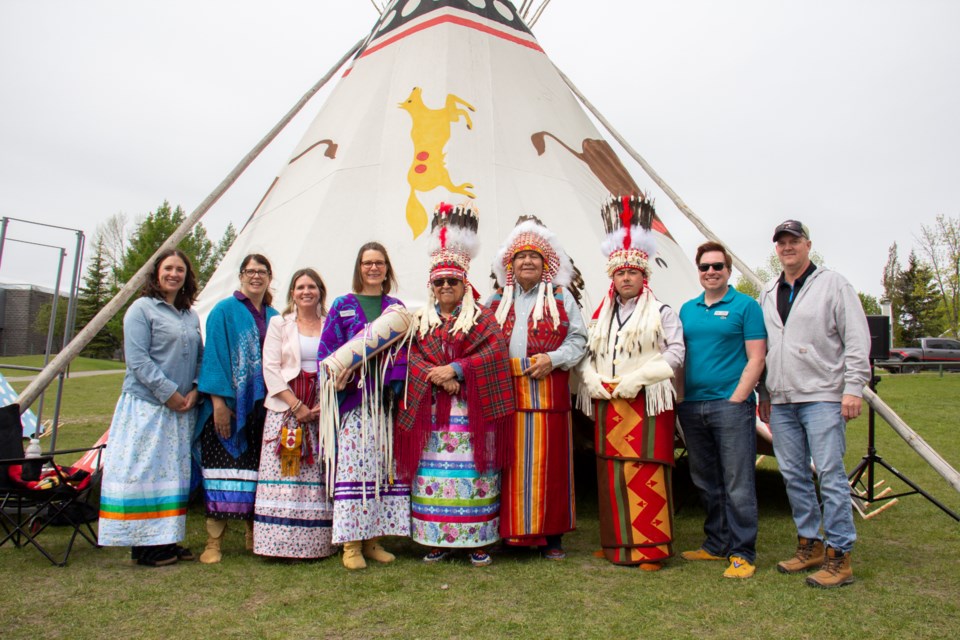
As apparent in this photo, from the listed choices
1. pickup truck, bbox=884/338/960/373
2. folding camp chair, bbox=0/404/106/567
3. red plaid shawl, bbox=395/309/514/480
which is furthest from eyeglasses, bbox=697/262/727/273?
pickup truck, bbox=884/338/960/373

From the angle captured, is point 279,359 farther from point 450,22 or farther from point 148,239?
point 148,239

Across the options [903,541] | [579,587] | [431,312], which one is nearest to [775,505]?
[903,541]

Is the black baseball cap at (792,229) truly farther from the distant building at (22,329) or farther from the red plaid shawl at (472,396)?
the distant building at (22,329)

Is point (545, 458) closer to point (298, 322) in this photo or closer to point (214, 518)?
point (298, 322)

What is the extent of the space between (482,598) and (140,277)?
296cm

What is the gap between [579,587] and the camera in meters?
2.59

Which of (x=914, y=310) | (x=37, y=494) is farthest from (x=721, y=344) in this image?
(x=914, y=310)

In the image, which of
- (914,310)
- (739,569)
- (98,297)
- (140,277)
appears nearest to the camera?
(739,569)

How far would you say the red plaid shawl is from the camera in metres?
2.84

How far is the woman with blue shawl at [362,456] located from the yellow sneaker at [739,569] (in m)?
1.34

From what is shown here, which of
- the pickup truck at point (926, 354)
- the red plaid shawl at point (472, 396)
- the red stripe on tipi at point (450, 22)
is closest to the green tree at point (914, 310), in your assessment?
the pickup truck at point (926, 354)

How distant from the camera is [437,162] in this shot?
14.7 ft

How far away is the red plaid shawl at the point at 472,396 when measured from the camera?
2.84m

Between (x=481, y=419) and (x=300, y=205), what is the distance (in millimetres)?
2526
